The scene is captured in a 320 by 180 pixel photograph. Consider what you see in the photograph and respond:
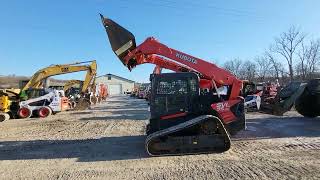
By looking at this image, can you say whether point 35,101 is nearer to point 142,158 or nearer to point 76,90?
point 76,90

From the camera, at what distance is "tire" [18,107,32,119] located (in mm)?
24984

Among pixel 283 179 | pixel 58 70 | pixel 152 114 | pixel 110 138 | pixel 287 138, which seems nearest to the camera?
pixel 283 179

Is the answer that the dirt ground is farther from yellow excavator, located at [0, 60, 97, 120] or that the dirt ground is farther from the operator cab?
yellow excavator, located at [0, 60, 97, 120]

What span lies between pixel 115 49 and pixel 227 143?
4.08 m

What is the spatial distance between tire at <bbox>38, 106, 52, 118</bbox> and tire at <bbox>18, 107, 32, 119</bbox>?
0.66 meters

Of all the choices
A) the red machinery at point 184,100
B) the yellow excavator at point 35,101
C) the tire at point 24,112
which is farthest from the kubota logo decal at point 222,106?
the tire at point 24,112

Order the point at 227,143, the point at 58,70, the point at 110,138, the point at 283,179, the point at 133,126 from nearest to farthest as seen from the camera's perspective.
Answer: the point at 283,179 < the point at 227,143 < the point at 110,138 < the point at 133,126 < the point at 58,70

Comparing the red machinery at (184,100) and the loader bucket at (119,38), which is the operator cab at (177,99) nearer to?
the red machinery at (184,100)

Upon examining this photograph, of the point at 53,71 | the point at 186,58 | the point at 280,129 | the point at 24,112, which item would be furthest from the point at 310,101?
the point at 53,71

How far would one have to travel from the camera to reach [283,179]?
25.7ft

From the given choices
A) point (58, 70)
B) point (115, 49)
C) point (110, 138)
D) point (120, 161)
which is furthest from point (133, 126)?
point (58, 70)

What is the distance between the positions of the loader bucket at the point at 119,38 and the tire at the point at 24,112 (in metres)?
15.1

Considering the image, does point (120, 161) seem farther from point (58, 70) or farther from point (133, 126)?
point (58, 70)

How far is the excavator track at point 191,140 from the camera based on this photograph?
34.0ft
